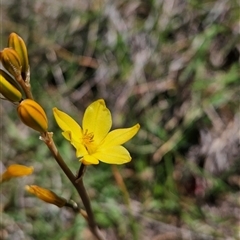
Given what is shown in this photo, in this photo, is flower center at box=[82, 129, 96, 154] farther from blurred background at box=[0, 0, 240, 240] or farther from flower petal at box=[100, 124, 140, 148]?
blurred background at box=[0, 0, 240, 240]

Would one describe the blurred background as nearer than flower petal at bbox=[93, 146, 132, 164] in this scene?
No

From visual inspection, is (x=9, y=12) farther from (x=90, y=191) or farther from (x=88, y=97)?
(x=90, y=191)

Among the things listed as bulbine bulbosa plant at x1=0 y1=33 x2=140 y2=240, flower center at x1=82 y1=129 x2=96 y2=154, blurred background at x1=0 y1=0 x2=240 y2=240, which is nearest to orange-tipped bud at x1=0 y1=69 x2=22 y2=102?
bulbine bulbosa plant at x1=0 y1=33 x2=140 y2=240

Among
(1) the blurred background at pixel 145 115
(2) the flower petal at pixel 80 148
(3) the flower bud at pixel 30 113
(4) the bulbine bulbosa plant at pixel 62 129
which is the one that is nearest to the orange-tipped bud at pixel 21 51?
(4) the bulbine bulbosa plant at pixel 62 129

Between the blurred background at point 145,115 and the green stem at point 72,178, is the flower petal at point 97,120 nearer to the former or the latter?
the green stem at point 72,178

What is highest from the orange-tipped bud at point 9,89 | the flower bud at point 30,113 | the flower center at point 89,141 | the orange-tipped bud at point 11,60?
the orange-tipped bud at point 11,60

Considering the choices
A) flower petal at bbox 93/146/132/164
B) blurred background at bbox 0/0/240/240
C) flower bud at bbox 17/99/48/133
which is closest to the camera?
flower bud at bbox 17/99/48/133

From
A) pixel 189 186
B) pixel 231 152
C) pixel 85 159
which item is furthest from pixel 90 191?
pixel 85 159
